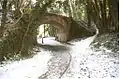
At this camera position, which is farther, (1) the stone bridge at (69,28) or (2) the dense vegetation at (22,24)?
(1) the stone bridge at (69,28)

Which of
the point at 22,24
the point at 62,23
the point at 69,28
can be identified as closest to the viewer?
the point at 22,24

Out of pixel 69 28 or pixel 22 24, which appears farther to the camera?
pixel 69 28

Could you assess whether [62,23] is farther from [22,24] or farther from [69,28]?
[22,24]

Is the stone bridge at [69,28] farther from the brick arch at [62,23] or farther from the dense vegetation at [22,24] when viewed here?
the dense vegetation at [22,24]

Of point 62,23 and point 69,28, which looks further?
point 69,28

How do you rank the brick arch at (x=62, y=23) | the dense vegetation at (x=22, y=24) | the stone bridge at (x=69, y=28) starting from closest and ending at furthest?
1. the dense vegetation at (x=22, y=24)
2. the brick arch at (x=62, y=23)
3. the stone bridge at (x=69, y=28)

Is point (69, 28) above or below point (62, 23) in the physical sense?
below

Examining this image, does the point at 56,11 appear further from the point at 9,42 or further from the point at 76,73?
the point at 76,73

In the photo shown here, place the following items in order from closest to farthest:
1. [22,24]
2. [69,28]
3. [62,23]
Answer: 1. [22,24]
2. [62,23]
3. [69,28]

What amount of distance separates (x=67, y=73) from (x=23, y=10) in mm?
2200

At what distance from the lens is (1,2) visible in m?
4.04

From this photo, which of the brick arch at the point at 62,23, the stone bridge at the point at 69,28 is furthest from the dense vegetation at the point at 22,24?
the stone bridge at the point at 69,28

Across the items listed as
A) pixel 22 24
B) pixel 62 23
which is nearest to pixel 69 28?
pixel 62 23

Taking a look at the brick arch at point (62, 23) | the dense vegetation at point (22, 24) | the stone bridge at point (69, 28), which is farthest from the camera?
the stone bridge at point (69, 28)
